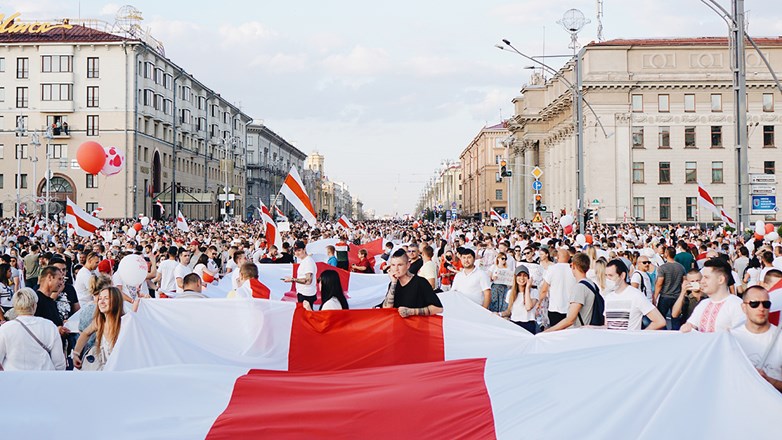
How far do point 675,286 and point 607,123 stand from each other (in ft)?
183

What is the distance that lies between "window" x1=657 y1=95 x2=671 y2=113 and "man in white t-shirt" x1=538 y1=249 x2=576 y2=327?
200ft

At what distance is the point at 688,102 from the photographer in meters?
69.5

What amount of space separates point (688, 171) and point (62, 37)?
52576 mm

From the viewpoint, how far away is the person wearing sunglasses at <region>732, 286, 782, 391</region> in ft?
18.9

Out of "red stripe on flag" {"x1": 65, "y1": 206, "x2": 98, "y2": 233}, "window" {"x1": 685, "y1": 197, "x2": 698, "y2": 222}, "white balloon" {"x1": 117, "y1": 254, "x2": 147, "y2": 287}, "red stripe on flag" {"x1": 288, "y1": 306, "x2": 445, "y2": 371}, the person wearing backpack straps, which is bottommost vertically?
"red stripe on flag" {"x1": 288, "y1": 306, "x2": 445, "y2": 371}

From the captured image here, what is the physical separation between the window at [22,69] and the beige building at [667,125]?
46.0 m

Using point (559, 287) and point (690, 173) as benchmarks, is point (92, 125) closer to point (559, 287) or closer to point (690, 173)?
point (690, 173)

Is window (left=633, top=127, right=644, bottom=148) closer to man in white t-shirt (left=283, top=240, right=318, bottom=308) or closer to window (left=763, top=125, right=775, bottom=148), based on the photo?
window (left=763, top=125, right=775, bottom=148)

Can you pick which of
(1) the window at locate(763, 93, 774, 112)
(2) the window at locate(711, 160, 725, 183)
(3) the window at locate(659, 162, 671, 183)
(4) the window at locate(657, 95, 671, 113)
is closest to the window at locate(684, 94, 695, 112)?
(4) the window at locate(657, 95, 671, 113)

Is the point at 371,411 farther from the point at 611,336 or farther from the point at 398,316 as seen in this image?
the point at 398,316

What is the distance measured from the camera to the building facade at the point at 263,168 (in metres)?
128

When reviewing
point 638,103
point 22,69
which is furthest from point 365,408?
point 22,69

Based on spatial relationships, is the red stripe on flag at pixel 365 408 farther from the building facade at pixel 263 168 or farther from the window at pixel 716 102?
the building facade at pixel 263 168

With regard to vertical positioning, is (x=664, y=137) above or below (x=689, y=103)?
below
